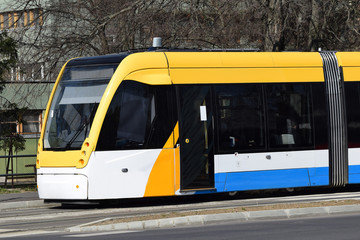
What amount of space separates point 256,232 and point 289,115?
611 centimetres

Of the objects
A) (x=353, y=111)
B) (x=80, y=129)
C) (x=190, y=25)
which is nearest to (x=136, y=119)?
(x=80, y=129)

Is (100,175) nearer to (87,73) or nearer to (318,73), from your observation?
(87,73)

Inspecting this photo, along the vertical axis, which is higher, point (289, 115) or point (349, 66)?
point (349, 66)

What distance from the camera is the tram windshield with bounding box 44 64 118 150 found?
16.0 m

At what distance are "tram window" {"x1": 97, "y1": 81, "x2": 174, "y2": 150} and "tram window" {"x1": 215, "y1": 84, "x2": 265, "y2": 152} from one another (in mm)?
1165

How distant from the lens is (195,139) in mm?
16406

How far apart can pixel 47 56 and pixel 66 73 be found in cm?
785

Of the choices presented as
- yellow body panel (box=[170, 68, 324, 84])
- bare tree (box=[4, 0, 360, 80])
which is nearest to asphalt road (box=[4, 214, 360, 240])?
yellow body panel (box=[170, 68, 324, 84])

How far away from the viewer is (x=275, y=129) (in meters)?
17.2

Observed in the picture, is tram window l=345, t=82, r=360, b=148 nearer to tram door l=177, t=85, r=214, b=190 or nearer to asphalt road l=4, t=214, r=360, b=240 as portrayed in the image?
tram door l=177, t=85, r=214, b=190

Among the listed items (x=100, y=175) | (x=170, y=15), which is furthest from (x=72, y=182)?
(x=170, y=15)

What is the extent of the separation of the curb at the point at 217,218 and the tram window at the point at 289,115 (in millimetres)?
3278

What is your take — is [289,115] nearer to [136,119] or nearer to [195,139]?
[195,139]

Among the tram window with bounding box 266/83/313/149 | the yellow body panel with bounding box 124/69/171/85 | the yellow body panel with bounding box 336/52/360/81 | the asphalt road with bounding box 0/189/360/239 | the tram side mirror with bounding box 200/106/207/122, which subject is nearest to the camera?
the asphalt road with bounding box 0/189/360/239
